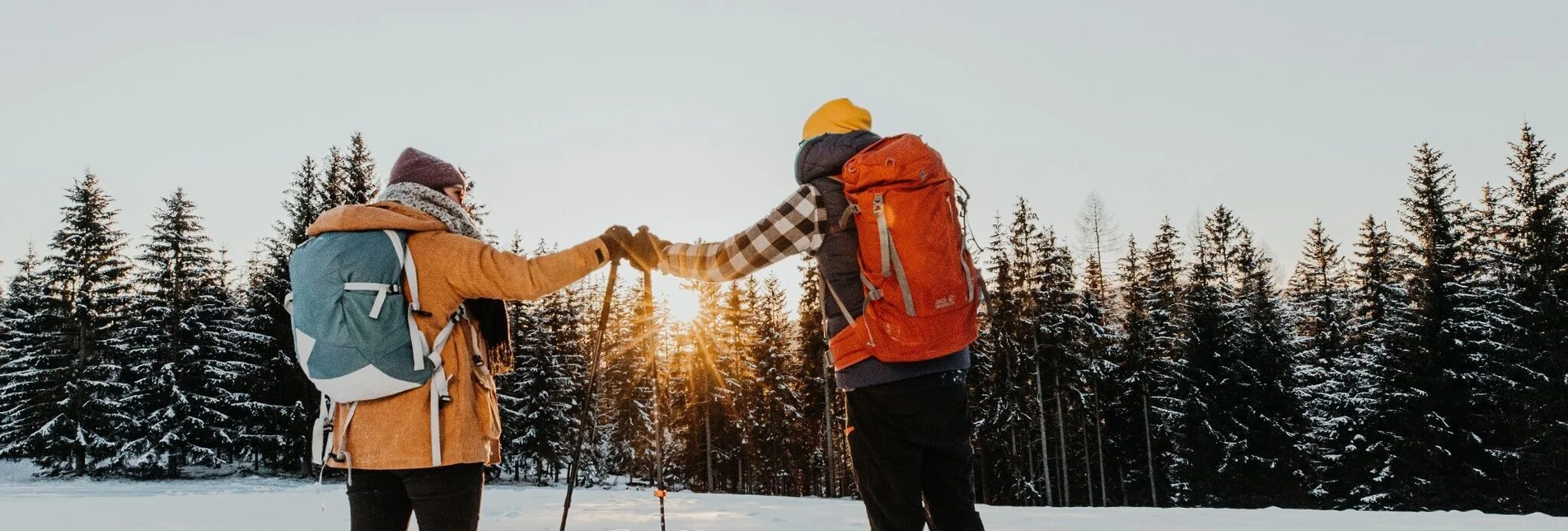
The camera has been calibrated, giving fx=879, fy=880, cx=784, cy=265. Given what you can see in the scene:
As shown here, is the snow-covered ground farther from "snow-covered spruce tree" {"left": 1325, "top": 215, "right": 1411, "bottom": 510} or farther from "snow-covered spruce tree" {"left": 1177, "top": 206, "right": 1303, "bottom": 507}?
"snow-covered spruce tree" {"left": 1177, "top": 206, "right": 1303, "bottom": 507}

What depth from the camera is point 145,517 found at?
9.26m

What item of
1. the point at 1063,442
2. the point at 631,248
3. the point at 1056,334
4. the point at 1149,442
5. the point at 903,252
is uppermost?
the point at 1056,334

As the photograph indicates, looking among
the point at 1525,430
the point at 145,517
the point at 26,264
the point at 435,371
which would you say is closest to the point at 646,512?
the point at 145,517

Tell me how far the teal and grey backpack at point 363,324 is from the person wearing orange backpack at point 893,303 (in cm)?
107

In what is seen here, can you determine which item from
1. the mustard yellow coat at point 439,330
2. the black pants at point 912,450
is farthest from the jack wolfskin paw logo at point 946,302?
the mustard yellow coat at point 439,330

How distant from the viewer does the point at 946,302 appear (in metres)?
2.76

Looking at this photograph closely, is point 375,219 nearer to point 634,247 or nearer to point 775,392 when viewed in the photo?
point 634,247

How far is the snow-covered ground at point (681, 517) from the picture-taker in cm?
789

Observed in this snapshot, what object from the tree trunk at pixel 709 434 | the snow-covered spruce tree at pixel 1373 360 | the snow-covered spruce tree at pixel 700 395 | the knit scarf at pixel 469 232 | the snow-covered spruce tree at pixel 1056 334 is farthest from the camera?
the snow-covered spruce tree at pixel 700 395

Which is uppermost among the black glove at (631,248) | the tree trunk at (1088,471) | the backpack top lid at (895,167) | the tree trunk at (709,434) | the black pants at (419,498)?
the backpack top lid at (895,167)

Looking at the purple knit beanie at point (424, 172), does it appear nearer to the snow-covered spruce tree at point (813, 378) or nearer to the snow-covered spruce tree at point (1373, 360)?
the snow-covered spruce tree at point (813, 378)

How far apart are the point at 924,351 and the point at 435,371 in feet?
4.82

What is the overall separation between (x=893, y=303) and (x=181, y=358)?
3389cm

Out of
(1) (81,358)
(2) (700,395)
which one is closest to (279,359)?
(1) (81,358)
